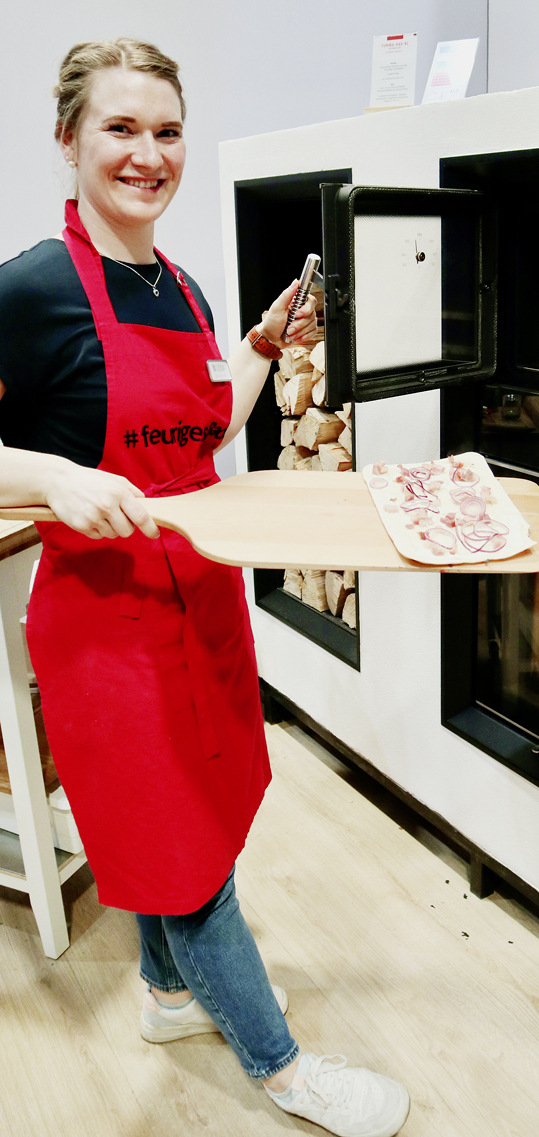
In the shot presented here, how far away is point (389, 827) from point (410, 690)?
0.39 meters

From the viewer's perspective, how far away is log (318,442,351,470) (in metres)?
2.29

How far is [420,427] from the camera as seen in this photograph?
180cm

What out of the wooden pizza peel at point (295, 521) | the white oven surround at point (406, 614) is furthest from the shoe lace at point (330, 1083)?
the wooden pizza peel at point (295, 521)

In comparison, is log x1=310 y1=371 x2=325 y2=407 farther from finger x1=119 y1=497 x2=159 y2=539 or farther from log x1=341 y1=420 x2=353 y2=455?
finger x1=119 y1=497 x2=159 y2=539

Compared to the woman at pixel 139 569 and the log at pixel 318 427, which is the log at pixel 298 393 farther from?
the woman at pixel 139 569

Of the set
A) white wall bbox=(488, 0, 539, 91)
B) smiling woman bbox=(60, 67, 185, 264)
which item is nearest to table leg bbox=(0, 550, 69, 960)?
smiling woman bbox=(60, 67, 185, 264)

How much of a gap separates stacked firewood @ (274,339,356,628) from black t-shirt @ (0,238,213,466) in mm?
1080

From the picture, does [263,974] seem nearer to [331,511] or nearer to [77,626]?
[77,626]

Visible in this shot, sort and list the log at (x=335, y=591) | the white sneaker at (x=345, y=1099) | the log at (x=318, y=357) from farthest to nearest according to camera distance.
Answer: the log at (x=335, y=591)
the log at (x=318, y=357)
the white sneaker at (x=345, y=1099)

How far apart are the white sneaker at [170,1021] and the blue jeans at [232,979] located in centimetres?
19

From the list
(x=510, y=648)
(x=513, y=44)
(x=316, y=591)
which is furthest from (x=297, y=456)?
(x=513, y=44)

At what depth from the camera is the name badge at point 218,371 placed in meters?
1.32

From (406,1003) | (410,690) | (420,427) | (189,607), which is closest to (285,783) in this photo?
(410,690)

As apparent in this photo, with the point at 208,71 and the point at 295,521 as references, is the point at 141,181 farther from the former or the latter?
the point at 208,71
